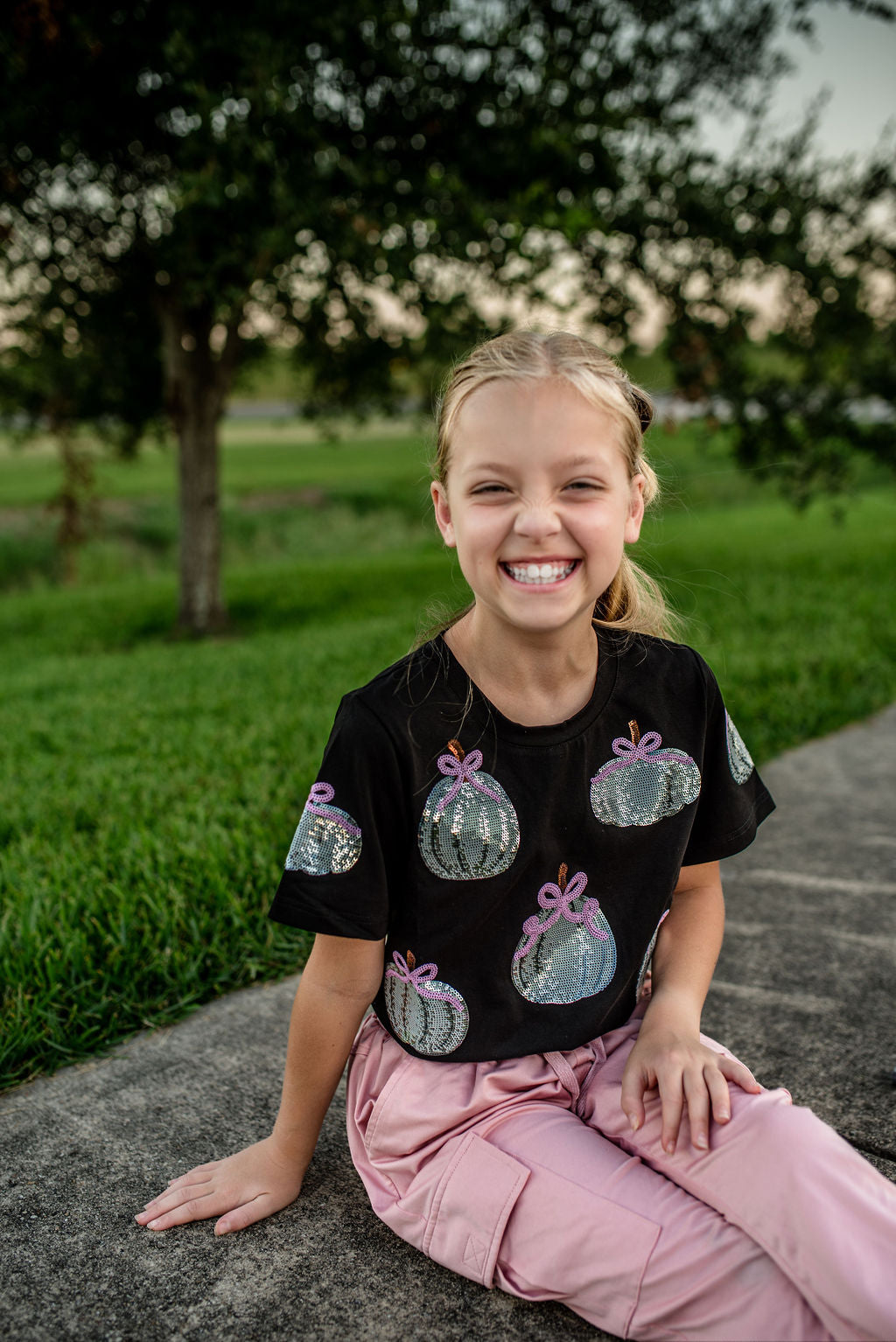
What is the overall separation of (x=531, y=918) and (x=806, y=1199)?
0.53 meters

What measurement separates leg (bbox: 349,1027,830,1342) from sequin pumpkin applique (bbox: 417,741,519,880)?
1.03ft

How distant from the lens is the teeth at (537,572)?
1.49 metres

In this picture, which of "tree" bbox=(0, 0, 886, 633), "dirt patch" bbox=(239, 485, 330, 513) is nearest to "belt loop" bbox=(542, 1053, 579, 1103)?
"tree" bbox=(0, 0, 886, 633)

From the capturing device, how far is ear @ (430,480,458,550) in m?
1.62

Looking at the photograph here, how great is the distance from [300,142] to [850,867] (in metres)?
5.43

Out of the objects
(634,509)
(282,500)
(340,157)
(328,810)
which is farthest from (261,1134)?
(282,500)

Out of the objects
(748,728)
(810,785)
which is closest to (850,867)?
(810,785)

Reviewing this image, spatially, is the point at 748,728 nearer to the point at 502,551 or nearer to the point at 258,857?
the point at 258,857

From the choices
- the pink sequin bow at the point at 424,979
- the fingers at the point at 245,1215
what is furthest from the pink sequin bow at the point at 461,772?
the fingers at the point at 245,1215

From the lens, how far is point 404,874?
1.58 meters

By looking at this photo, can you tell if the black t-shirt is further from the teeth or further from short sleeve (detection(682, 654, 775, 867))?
the teeth

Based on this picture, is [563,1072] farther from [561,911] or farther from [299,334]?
[299,334]

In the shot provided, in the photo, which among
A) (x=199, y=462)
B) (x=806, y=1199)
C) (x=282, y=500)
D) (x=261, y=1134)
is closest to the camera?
(x=806, y=1199)

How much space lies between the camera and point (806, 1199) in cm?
126
